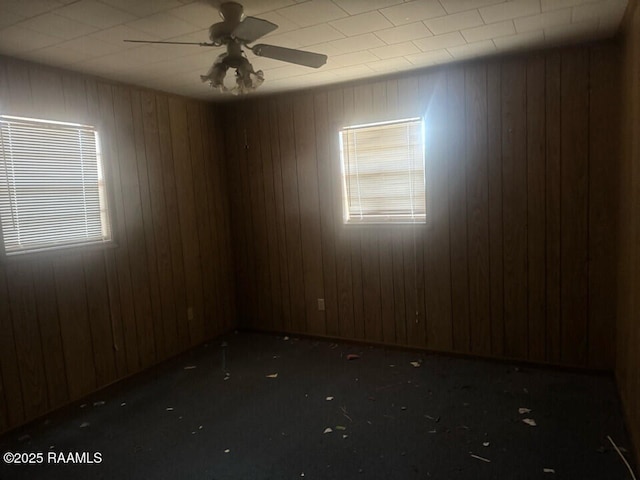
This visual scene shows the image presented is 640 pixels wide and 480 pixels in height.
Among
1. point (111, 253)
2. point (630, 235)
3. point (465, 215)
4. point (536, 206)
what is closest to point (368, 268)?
point (465, 215)

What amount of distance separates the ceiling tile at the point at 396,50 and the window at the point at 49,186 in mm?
2186

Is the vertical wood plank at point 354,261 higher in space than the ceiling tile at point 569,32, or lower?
lower

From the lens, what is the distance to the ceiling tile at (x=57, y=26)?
2226 mm

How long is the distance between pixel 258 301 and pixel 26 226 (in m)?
2.27

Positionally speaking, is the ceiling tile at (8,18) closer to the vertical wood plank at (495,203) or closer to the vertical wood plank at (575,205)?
the vertical wood plank at (495,203)

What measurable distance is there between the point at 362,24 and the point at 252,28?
76 centimetres

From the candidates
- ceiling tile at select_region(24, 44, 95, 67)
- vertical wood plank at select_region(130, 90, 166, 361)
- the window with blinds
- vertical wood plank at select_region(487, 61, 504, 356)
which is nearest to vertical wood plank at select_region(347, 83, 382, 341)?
the window with blinds

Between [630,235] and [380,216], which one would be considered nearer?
[630,235]

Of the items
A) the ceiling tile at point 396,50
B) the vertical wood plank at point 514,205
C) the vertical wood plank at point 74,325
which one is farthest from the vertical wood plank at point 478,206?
the vertical wood plank at point 74,325

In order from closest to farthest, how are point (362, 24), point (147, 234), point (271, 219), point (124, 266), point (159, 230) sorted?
point (362, 24) → point (124, 266) → point (147, 234) → point (159, 230) → point (271, 219)

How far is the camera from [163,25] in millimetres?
2389

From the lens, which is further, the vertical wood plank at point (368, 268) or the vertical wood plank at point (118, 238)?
the vertical wood plank at point (368, 268)

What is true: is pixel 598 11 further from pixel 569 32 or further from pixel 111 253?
pixel 111 253

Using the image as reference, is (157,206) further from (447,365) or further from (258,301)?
(447,365)
